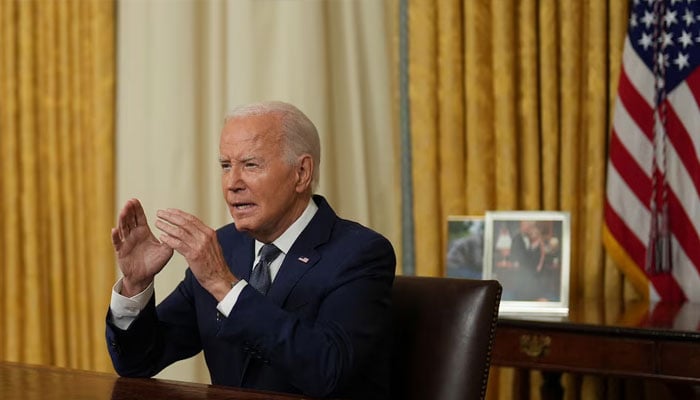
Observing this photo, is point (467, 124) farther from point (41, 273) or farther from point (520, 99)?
point (41, 273)

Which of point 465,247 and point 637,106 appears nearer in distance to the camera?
point 637,106

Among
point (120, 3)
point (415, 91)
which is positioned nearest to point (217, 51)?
point (120, 3)

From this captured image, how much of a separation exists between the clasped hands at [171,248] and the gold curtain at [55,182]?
2737 millimetres

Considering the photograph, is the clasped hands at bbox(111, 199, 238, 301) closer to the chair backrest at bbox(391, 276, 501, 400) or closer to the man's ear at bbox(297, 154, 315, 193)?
the man's ear at bbox(297, 154, 315, 193)

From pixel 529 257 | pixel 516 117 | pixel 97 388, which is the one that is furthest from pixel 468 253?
pixel 97 388

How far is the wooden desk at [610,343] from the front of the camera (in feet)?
10.1

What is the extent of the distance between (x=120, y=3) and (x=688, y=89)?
2927mm

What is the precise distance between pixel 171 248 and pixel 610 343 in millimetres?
1535

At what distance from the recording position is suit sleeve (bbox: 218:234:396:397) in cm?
221

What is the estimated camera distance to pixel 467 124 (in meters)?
4.18

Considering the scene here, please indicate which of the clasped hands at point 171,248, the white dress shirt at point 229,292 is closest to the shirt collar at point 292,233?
the white dress shirt at point 229,292

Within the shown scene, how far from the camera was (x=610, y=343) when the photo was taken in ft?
10.4

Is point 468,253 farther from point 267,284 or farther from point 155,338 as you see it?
point 155,338

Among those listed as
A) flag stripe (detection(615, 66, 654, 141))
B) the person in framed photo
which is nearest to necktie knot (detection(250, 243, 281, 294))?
the person in framed photo
